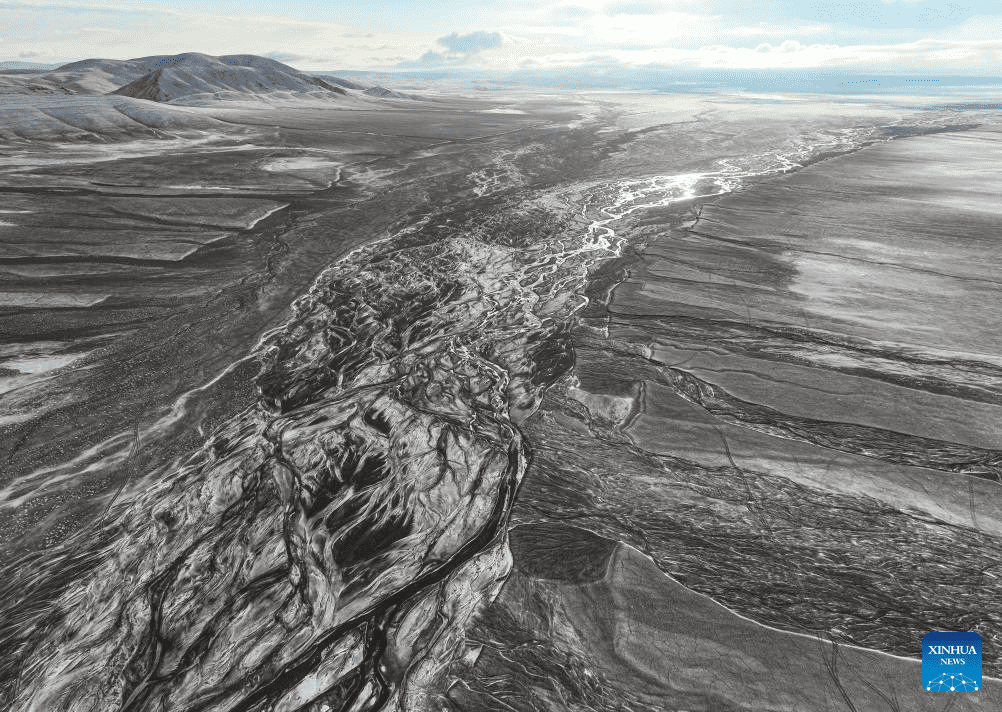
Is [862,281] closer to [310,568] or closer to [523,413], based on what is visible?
[523,413]

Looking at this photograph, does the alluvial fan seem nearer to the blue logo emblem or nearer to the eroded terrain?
the eroded terrain

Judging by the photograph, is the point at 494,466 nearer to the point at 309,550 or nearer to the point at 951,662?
the point at 309,550

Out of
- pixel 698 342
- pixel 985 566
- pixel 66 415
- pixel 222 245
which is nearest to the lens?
pixel 985 566

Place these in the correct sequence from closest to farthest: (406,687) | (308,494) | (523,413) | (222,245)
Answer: (406,687) → (308,494) → (523,413) → (222,245)

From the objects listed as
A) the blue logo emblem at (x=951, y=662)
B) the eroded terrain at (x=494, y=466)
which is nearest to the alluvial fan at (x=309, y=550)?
the eroded terrain at (x=494, y=466)

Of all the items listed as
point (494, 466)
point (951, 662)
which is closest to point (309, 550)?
point (494, 466)

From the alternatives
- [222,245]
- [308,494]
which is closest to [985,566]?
[308,494]
